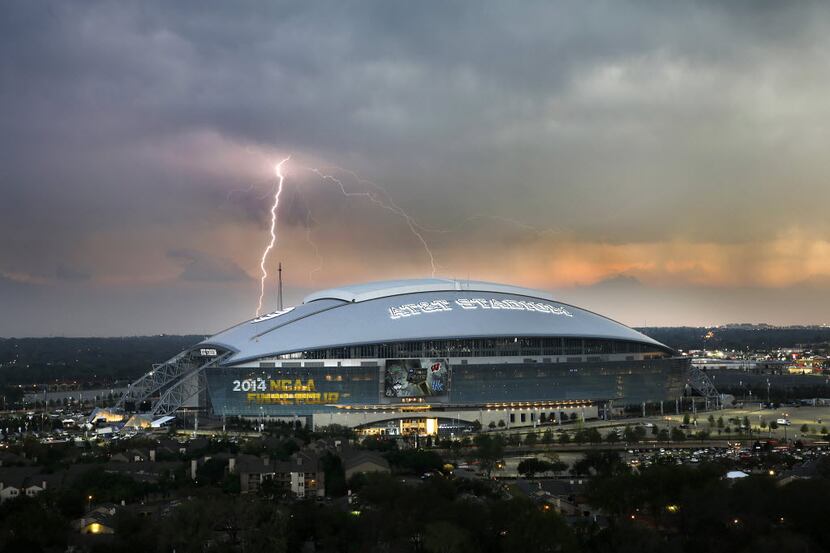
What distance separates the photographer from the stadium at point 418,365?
77875 mm

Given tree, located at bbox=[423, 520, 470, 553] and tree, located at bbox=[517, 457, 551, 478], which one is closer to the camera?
tree, located at bbox=[423, 520, 470, 553]

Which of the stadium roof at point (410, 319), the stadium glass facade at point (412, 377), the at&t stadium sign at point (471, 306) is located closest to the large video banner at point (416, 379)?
the stadium glass facade at point (412, 377)

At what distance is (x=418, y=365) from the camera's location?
Result: 78812 millimetres

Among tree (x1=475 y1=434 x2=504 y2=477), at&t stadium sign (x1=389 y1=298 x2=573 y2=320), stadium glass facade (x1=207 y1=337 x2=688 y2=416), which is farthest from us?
at&t stadium sign (x1=389 y1=298 x2=573 y2=320)

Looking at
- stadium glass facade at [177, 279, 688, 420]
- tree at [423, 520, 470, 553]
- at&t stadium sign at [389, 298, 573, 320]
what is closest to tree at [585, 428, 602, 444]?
stadium glass facade at [177, 279, 688, 420]

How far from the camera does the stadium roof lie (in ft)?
260

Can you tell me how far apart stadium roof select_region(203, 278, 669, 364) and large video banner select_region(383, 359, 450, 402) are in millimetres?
2100

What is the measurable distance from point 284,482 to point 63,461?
15.4m

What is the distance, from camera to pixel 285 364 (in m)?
77.9

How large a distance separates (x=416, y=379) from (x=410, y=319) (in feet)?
17.7

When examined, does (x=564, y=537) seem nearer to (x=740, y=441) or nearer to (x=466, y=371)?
(x=740, y=441)

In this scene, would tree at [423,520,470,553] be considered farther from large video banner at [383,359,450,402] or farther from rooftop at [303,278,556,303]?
rooftop at [303,278,556,303]

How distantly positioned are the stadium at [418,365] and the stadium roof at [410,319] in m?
0.15

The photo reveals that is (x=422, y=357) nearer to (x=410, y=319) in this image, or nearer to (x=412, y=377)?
(x=412, y=377)
